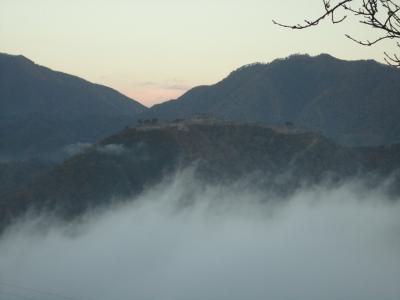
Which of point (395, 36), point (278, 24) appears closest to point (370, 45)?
point (395, 36)

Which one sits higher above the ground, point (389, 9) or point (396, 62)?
point (389, 9)

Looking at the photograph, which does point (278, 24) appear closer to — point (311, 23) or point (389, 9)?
point (311, 23)

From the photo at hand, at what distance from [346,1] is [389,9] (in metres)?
0.67

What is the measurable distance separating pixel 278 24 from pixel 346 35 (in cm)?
124

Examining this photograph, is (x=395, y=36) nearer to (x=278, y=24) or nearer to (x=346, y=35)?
(x=346, y=35)

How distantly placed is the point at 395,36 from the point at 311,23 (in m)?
1.15

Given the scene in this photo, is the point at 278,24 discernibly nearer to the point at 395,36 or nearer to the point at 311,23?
the point at 311,23

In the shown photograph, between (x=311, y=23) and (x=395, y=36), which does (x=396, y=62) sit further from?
(x=311, y=23)

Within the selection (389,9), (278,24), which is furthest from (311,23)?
(389,9)

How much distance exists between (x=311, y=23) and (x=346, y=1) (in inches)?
21.7

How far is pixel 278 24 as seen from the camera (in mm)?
10594

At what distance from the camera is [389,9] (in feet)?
35.5

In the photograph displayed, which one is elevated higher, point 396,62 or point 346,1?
point 346,1

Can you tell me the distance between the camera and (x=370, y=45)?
1066 centimetres
